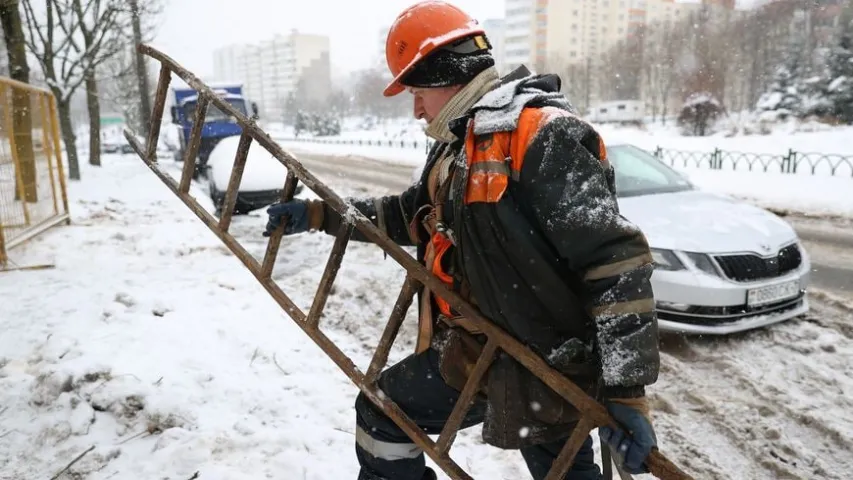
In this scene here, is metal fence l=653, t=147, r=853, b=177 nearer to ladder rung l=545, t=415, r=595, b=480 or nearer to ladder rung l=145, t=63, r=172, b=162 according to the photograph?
ladder rung l=145, t=63, r=172, b=162

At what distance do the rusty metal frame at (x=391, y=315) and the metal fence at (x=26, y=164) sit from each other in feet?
15.5

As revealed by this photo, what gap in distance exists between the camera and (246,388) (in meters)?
3.61

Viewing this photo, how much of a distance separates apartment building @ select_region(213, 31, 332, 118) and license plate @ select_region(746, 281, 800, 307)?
118936 millimetres

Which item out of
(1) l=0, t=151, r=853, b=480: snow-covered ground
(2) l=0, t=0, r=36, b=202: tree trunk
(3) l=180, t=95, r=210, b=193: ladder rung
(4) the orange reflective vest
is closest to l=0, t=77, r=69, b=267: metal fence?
(2) l=0, t=0, r=36, b=202: tree trunk

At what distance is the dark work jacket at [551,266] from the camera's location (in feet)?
5.16

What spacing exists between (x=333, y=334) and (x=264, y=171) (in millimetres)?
6255

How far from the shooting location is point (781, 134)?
25031mm

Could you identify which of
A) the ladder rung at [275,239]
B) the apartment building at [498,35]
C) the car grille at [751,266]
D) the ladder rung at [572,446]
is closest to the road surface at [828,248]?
the car grille at [751,266]

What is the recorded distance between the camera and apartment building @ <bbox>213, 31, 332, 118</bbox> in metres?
126

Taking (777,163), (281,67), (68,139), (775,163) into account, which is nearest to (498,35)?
(281,67)

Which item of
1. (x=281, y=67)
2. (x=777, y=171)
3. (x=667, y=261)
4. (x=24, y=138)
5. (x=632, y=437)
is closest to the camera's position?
(x=632, y=437)

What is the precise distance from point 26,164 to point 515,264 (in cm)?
808

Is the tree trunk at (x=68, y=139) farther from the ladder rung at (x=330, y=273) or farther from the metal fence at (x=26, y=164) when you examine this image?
the ladder rung at (x=330, y=273)

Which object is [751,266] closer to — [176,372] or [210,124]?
[176,372]
